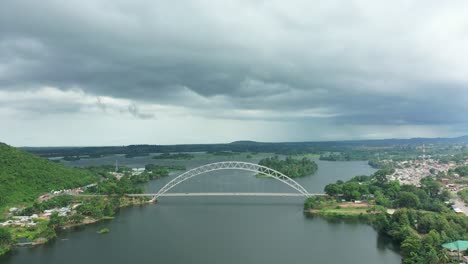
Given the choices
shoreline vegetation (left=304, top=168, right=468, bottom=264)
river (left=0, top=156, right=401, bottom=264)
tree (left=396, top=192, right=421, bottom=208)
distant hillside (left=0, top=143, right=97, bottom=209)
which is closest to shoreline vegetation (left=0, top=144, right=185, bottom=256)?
distant hillside (left=0, top=143, right=97, bottom=209)

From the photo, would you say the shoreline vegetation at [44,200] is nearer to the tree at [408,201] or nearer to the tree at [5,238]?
the tree at [5,238]

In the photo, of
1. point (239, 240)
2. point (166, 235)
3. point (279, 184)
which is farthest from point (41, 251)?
point (279, 184)

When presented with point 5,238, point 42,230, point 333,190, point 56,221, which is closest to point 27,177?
point 56,221

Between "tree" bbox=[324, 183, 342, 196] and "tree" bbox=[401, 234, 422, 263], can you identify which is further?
"tree" bbox=[324, 183, 342, 196]

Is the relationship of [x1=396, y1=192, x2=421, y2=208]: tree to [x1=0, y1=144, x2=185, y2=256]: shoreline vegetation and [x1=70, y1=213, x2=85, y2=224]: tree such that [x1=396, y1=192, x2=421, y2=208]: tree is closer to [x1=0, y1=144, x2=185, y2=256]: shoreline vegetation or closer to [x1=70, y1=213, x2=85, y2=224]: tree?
[x1=0, y1=144, x2=185, y2=256]: shoreline vegetation

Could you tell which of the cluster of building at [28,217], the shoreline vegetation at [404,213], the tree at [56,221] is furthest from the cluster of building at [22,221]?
the shoreline vegetation at [404,213]

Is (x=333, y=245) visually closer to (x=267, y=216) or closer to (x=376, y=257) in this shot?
(x=376, y=257)
